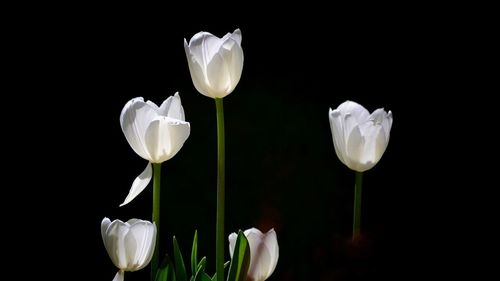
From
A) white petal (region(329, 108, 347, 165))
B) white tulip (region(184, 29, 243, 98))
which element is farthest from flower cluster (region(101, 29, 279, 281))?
white petal (region(329, 108, 347, 165))

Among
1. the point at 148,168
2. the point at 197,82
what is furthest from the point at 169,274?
the point at 197,82

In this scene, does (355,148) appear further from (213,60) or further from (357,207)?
(213,60)

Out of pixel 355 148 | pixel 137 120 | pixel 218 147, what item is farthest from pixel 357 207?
pixel 137 120

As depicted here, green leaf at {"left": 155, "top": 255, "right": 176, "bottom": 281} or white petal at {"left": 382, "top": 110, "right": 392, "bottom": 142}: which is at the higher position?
white petal at {"left": 382, "top": 110, "right": 392, "bottom": 142}

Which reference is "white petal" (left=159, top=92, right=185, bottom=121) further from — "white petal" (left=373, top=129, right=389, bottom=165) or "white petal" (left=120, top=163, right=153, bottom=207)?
"white petal" (left=373, top=129, right=389, bottom=165)

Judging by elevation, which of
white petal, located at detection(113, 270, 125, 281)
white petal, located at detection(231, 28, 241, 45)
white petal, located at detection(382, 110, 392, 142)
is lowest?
white petal, located at detection(113, 270, 125, 281)

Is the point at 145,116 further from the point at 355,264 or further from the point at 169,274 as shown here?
the point at 355,264
